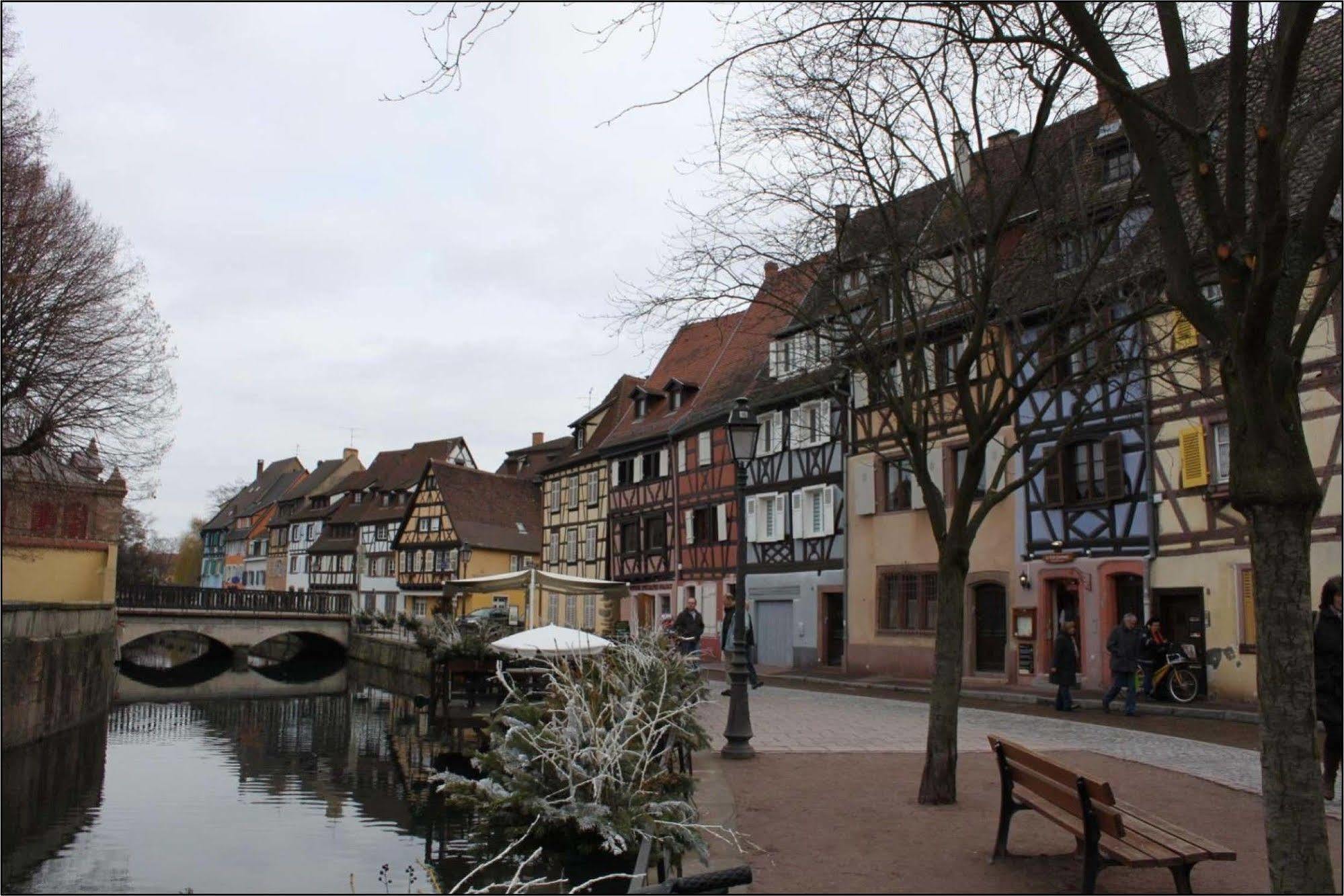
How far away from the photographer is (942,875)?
6832mm

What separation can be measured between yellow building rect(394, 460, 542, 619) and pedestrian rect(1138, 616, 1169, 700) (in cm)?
3753

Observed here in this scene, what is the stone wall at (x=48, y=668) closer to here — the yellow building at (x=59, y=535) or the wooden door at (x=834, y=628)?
the yellow building at (x=59, y=535)

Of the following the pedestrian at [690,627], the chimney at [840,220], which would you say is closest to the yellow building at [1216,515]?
the pedestrian at [690,627]

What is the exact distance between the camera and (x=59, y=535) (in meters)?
36.6

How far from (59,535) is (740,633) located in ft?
101

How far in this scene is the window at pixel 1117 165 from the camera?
1028cm

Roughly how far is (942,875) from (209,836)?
842 cm

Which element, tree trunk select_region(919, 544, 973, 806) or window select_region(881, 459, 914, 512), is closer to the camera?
tree trunk select_region(919, 544, 973, 806)

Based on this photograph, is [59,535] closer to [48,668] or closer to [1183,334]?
[48,668]

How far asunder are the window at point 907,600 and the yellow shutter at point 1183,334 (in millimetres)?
8553

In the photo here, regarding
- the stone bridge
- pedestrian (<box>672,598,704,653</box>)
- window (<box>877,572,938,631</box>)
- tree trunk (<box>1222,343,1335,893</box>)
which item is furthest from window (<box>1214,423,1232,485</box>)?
the stone bridge

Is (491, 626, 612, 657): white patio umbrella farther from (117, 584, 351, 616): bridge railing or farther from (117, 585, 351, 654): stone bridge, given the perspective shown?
(117, 584, 351, 616): bridge railing

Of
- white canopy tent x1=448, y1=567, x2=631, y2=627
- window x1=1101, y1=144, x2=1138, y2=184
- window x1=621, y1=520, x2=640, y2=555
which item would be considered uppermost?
window x1=1101, y1=144, x2=1138, y2=184

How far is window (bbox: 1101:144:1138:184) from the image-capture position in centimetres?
1028
